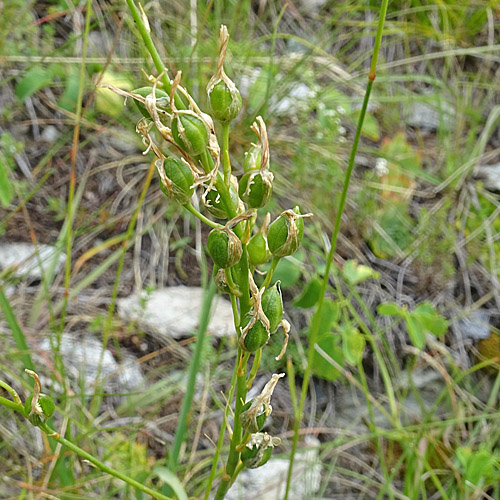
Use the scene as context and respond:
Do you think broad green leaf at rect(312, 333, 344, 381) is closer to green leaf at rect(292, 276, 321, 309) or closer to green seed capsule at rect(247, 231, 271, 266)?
green leaf at rect(292, 276, 321, 309)

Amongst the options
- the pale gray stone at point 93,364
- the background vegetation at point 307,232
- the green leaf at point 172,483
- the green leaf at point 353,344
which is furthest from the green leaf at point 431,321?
the green leaf at point 172,483

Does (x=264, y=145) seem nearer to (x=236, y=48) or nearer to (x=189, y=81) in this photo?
(x=189, y=81)

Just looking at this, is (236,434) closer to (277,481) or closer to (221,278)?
(221,278)

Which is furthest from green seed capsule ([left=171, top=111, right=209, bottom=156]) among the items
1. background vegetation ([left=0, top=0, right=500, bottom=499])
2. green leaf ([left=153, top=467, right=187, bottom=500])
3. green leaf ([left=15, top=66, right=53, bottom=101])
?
green leaf ([left=15, top=66, right=53, bottom=101])

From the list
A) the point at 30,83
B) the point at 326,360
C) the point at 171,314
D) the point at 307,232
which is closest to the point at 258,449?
the point at 326,360

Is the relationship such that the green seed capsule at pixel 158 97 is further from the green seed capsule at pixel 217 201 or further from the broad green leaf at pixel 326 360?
the broad green leaf at pixel 326 360

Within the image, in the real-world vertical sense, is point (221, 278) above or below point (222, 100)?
below
